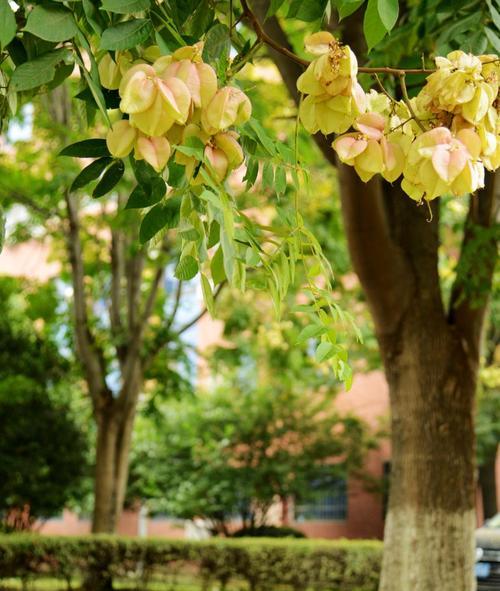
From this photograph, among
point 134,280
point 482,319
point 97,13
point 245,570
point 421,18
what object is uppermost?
point 134,280

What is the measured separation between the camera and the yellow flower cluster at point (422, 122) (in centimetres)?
174

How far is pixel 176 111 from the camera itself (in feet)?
5.45

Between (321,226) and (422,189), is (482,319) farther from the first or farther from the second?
(321,226)

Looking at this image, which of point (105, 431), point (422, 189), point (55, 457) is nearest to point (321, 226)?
point (105, 431)

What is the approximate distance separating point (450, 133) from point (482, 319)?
5.38 m

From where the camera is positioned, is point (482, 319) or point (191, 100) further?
point (482, 319)

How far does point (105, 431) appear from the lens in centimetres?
1315

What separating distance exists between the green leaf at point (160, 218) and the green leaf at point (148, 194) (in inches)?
0.8

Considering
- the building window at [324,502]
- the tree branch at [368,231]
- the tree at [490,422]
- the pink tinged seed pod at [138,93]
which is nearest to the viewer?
the pink tinged seed pod at [138,93]

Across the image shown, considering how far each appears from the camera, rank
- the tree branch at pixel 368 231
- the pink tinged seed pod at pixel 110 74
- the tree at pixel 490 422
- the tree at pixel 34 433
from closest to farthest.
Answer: the pink tinged seed pod at pixel 110 74 → the tree branch at pixel 368 231 → the tree at pixel 34 433 → the tree at pixel 490 422

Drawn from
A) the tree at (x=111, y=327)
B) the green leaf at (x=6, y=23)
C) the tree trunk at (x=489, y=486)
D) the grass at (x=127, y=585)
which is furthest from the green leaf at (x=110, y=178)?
the tree trunk at (x=489, y=486)

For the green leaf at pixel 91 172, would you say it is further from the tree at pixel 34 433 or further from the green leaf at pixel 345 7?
the tree at pixel 34 433

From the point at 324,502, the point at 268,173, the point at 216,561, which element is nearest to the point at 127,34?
the point at 268,173

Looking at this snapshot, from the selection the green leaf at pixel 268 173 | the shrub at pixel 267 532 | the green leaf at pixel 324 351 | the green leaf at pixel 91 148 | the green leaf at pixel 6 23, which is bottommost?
the shrub at pixel 267 532
